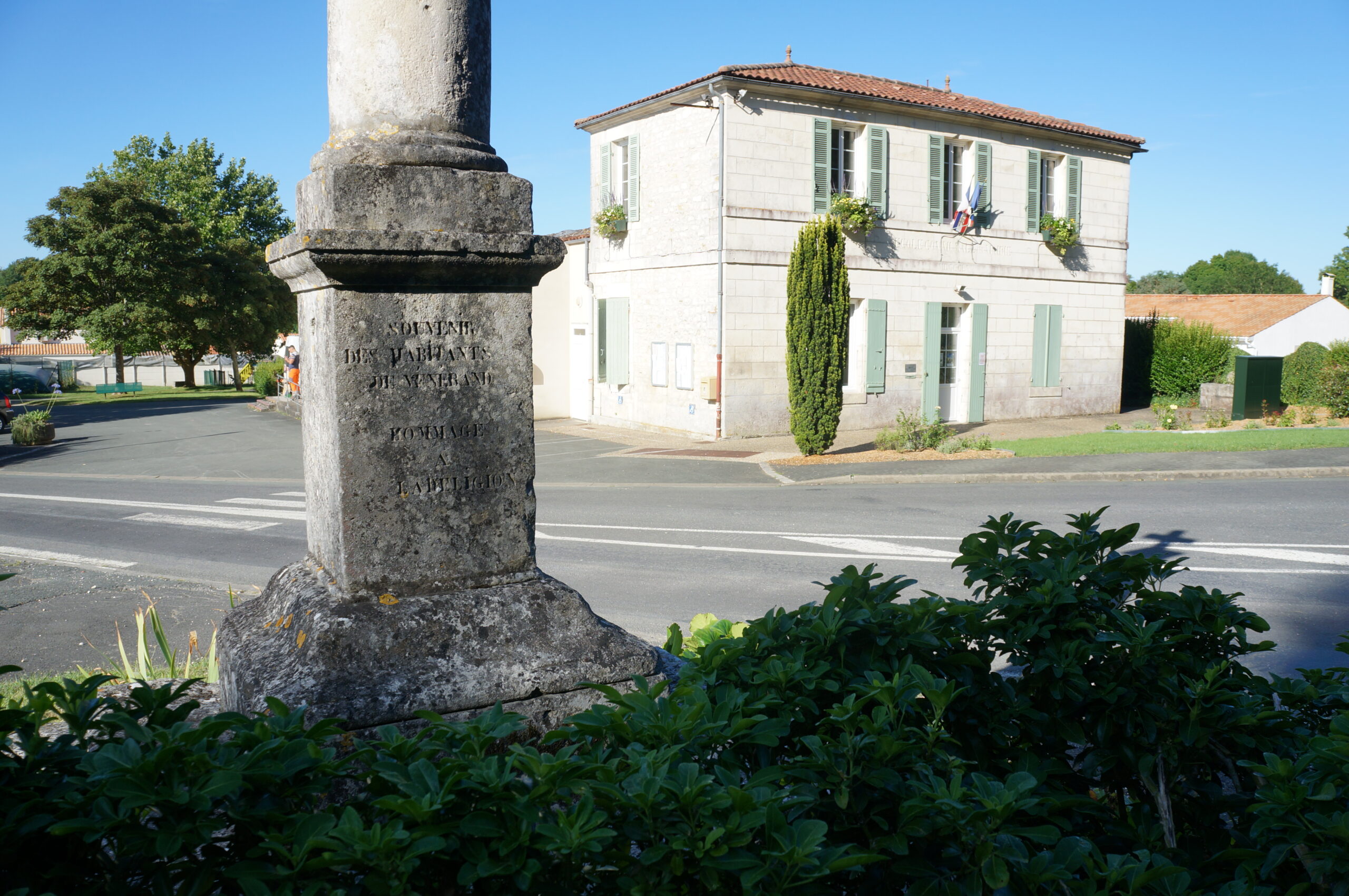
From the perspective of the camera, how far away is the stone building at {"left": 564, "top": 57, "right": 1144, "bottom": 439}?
18.1m

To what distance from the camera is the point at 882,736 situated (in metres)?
1.88

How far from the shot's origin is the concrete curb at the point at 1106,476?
44.0ft

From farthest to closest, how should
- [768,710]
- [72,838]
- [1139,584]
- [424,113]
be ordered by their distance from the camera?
[424,113]
[1139,584]
[768,710]
[72,838]

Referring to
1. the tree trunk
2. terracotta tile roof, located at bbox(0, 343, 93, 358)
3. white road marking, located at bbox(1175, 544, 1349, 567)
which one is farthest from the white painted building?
terracotta tile roof, located at bbox(0, 343, 93, 358)

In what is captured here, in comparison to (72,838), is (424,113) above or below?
above

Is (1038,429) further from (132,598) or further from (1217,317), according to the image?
(1217,317)

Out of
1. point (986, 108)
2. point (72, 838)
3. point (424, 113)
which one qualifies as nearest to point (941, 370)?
point (986, 108)

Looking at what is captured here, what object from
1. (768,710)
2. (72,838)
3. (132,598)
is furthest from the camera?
(132,598)

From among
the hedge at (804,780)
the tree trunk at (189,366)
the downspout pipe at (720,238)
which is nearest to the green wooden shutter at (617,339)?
the downspout pipe at (720,238)

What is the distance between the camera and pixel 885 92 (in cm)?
1956

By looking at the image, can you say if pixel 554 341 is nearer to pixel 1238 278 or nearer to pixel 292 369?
pixel 292 369

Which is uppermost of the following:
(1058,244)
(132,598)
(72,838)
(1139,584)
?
(1058,244)

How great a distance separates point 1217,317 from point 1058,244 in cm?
2301

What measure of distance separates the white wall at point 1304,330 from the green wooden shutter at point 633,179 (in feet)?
96.4
